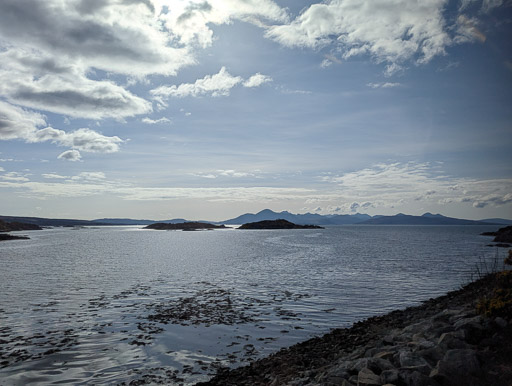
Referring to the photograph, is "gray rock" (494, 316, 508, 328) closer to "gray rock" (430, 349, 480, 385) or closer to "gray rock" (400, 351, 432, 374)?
"gray rock" (430, 349, 480, 385)

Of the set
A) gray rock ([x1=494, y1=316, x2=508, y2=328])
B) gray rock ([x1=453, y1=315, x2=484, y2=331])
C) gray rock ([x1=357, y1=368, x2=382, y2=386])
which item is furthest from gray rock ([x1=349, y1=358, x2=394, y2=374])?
gray rock ([x1=494, y1=316, x2=508, y2=328])

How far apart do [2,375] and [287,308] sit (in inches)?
664

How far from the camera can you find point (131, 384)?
40.9 feet

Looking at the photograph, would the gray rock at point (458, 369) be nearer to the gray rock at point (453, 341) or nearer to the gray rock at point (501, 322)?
the gray rock at point (453, 341)

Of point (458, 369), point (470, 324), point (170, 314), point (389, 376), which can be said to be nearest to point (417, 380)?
point (389, 376)

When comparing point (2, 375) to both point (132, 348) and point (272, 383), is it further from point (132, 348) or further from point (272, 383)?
point (272, 383)

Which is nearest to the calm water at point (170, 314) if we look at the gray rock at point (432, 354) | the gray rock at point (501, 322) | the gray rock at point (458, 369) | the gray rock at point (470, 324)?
the gray rock at point (432, 354)

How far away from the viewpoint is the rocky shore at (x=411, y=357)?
352 inches

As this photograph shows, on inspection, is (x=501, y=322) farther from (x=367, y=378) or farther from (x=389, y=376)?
(x=367, y=378)

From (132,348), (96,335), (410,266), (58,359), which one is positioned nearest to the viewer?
(58,359)

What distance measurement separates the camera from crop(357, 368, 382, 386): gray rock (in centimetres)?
912

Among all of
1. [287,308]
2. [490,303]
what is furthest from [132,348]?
[490,303]

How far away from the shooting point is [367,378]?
9367 mm

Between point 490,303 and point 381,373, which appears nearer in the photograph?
point 381,373
